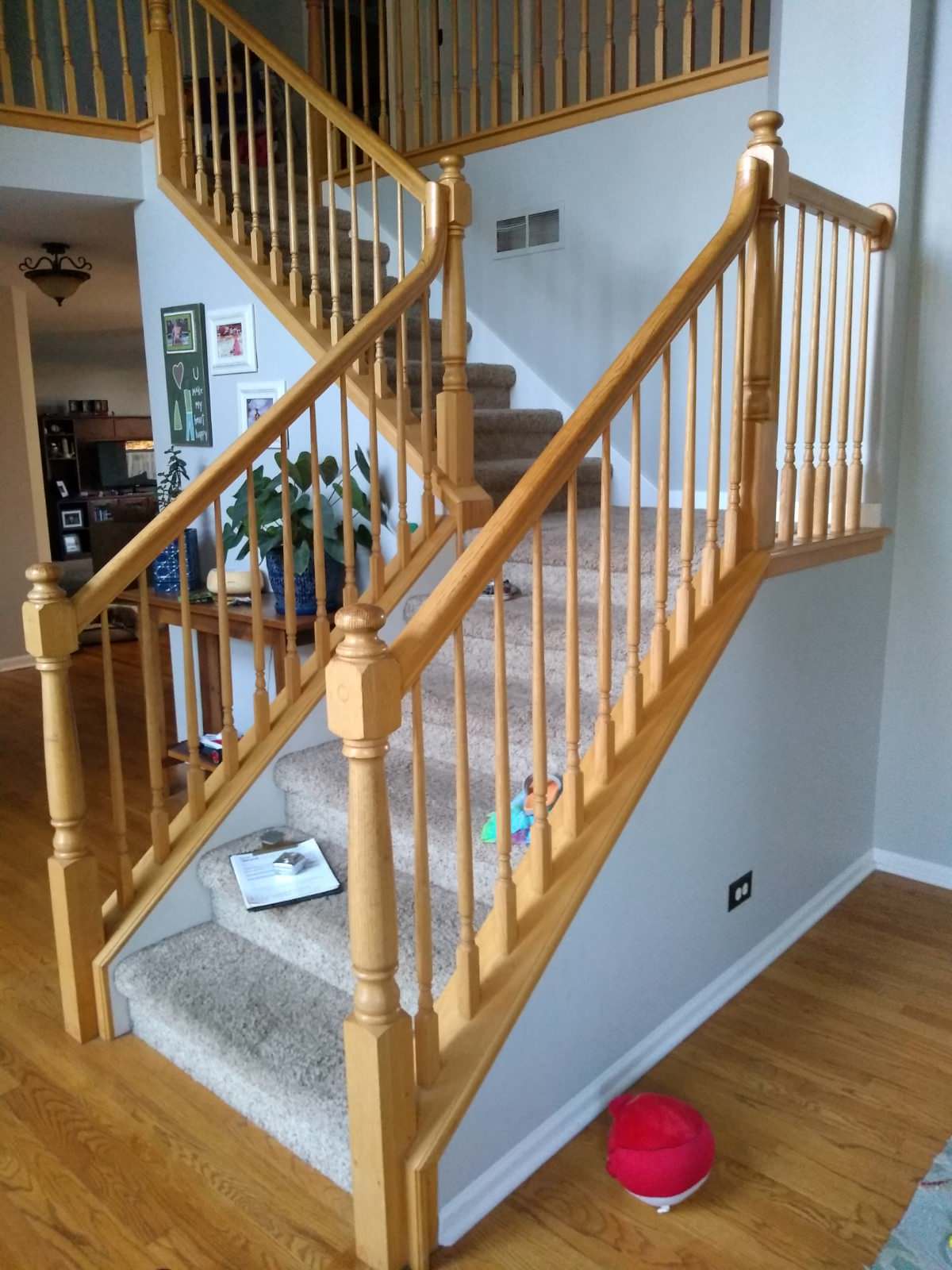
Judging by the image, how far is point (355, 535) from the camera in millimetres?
3385

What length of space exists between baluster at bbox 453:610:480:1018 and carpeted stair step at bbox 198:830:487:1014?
1.13ft

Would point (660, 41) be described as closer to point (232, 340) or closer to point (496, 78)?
point (496, 78)

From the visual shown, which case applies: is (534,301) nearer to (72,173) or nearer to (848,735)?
(72,173)

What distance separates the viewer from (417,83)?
4.71 m

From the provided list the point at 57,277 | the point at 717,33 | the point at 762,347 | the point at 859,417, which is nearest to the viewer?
the point at 762,347

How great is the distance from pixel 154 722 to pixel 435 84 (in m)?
3.63

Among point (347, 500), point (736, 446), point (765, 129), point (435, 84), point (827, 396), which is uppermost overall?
point (435, 84)

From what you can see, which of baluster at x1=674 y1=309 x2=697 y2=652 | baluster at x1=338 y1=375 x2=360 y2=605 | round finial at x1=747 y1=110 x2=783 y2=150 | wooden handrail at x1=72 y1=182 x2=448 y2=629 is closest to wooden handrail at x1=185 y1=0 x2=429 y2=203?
wooden handrail at x1=72 y1=182 x2=448 y2=629

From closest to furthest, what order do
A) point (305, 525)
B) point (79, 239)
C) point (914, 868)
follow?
1. point (914, 868)
2. point (305, 525)
3. point (79, 239)

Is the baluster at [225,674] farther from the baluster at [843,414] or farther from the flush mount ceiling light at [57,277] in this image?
the flush mount ceiling light at [57,277]

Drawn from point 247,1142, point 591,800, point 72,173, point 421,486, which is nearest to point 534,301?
point 421,486

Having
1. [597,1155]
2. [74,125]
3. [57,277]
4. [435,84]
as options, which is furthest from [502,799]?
[57,277]

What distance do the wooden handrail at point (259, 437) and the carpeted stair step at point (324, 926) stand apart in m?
0.80

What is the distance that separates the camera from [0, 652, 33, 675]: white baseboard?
646cm
